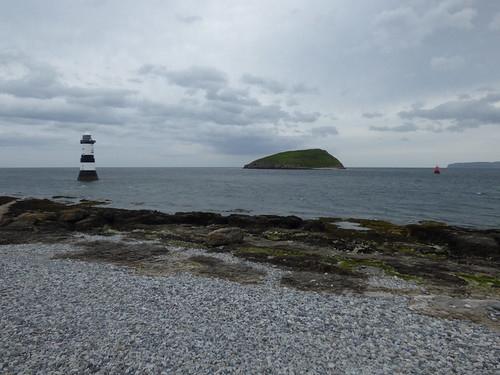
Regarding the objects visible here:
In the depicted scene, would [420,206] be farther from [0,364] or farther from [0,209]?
[0,209]

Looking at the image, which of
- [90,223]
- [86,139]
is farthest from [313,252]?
[86,139]

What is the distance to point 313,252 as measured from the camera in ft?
61.9

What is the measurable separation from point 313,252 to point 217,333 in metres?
11.6

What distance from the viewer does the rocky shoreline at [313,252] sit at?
41.1ft

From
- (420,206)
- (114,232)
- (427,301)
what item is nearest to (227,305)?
(427,301)

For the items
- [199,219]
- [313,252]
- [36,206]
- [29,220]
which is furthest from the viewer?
[36,206]

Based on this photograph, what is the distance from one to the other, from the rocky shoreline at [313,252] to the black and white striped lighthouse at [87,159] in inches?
1950

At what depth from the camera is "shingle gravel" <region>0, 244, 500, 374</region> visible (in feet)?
22.5

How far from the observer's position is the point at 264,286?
12.2 meters

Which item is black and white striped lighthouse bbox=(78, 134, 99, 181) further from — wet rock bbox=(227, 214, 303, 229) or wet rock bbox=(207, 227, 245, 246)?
wet rock bbox=(207, 227, 245, 246)

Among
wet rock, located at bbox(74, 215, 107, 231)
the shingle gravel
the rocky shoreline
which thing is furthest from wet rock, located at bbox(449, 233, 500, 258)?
A: wet rock, located at bbox(74, 215, 107, 231)

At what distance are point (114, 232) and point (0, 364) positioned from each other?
1816cm

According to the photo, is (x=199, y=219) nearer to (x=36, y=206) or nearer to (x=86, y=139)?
(x=36, y=206)

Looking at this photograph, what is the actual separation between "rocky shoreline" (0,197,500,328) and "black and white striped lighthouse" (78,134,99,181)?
49.5 metres
